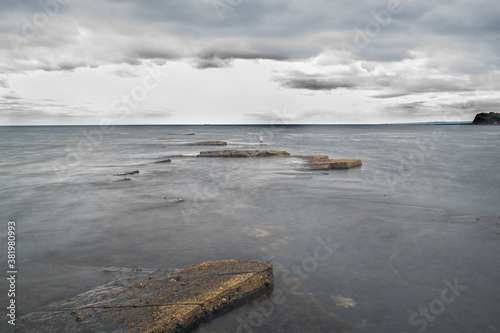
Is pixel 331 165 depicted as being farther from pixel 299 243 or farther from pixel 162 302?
pixel 162 302

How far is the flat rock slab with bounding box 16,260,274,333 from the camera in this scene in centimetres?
485

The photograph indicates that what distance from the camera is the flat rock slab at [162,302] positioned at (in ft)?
15.9

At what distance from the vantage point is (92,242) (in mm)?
8906

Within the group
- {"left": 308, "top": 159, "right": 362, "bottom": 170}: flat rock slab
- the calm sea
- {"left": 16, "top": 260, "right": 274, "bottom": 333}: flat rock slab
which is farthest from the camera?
{"left": 308, "top": 159, "right": 362, "bottom": 170}: flat rock slab

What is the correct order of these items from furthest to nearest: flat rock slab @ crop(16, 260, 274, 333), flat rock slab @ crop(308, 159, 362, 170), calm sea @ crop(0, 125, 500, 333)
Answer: flat rock slab @ crop(308, 159, 362, 170) < calm sea @ crop(0, 125, 500, 333) < flat rock slab @ crop(16, 260, 274, 333)

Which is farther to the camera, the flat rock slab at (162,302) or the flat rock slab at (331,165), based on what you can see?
the flat rock slab at (331,165)

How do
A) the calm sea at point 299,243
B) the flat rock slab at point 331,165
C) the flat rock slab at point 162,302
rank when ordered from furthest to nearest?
the flat rock slab at point 331,165
the calm sea at point 299,243
the flat rock slab at point 162,302

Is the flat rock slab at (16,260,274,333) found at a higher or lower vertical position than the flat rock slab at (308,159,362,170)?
higher

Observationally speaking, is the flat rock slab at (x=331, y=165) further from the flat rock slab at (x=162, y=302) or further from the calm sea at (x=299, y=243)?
the flat rock slab at (x=162, y=302)

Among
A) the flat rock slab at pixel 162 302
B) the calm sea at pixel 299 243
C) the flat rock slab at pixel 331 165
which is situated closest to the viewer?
the flat rock slab at pixel 162 302

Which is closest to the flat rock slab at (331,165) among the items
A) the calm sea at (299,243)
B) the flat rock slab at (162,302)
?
the calm sea at (299,243)

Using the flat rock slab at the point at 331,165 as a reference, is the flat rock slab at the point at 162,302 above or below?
above

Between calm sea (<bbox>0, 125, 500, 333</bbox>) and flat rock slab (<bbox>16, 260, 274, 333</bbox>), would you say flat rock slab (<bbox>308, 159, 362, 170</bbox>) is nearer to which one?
calm sea (<bbox>0, 125, 500, 333</bbox>)

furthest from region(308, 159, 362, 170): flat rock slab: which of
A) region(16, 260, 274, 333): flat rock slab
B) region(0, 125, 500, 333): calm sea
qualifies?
region(16, 260, 274, 333): flat rock slab
